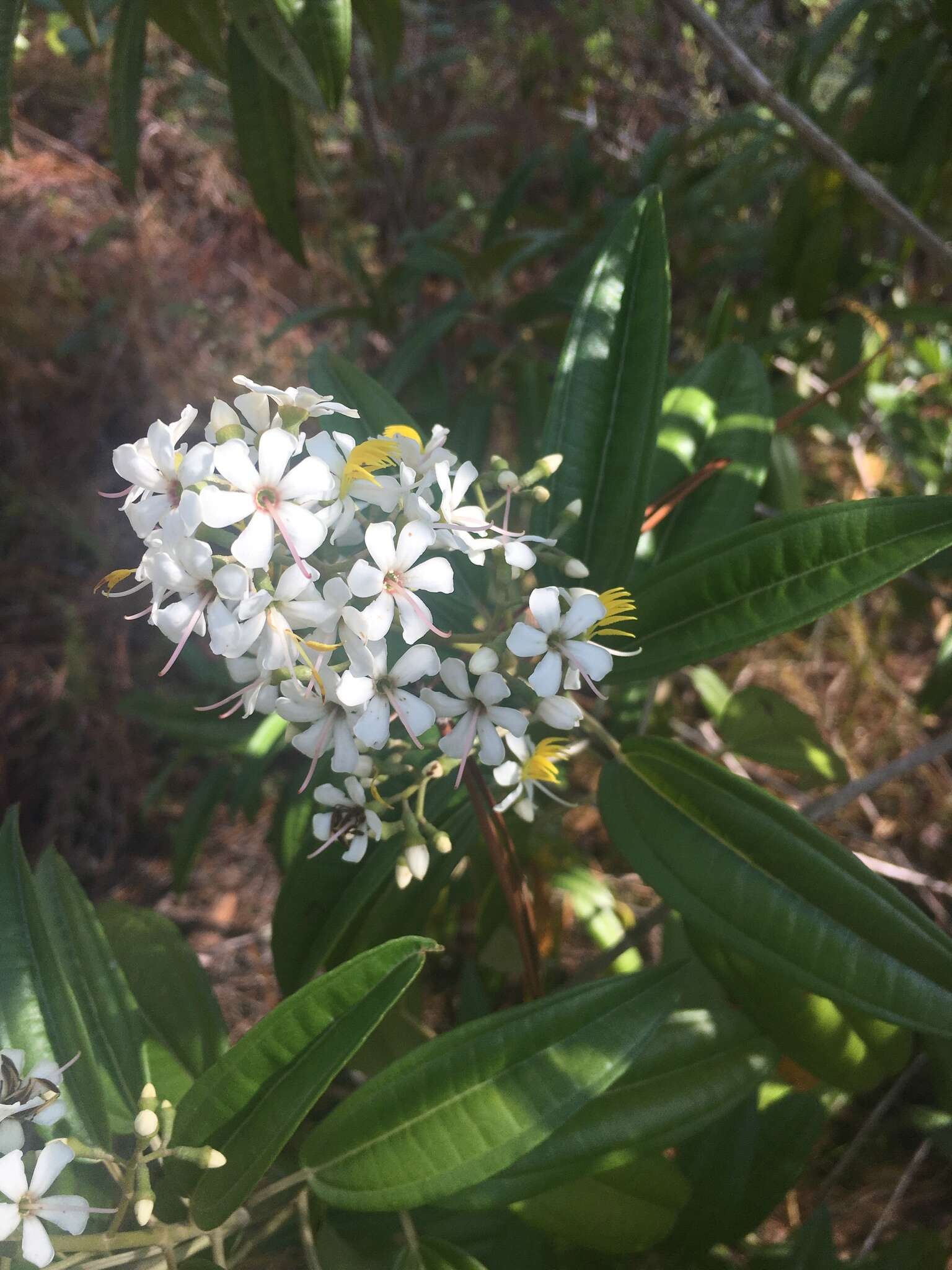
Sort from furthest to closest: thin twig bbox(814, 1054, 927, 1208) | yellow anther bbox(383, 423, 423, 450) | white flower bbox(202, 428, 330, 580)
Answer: thin twig bbox(814, 1054, 927, 1208) < yellow anther bbox(383, 423, 423, 450) < white flower bbox(202, 428, 330, 580)

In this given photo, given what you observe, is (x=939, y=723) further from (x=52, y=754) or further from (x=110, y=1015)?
(x=52, y=754)

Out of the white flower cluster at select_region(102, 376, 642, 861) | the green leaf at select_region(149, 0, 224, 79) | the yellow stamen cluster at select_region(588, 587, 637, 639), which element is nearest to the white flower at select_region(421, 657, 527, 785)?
the white flower cluster at select_region(102, 376, 642, 861)

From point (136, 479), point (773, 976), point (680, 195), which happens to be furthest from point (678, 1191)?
point (680, 195)

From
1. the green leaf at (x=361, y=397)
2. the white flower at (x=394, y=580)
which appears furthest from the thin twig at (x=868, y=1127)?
the green leaf at (x=361, y=397)

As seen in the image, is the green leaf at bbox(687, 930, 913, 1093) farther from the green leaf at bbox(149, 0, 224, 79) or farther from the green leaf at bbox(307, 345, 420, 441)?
the green leaf at bbox(149, 0, 224, 79)

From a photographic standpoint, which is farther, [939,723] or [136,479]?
[939,723]

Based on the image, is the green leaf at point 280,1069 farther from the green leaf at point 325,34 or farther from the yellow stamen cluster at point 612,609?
the green leaf at point 325,34

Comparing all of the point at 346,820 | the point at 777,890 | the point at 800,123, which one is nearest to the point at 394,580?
the point at 346,820
